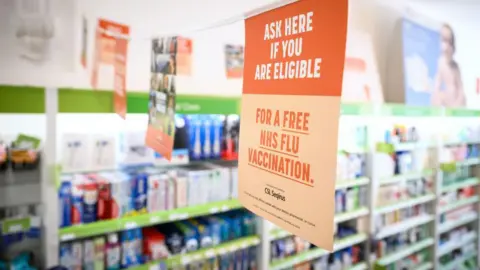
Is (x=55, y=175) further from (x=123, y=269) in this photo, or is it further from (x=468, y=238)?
(x=468, y=238)

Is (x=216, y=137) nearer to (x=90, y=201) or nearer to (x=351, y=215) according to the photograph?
(x=90, y=201)

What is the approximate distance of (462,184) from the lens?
5820mm

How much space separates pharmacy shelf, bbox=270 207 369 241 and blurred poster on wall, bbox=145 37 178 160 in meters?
1.79

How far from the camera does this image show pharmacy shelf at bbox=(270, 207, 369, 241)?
350 cm

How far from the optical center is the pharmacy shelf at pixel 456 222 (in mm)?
5512

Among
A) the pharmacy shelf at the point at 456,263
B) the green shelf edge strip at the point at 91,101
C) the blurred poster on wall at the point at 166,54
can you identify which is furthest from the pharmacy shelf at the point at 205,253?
the pharmacy shelf at the point at 456,263

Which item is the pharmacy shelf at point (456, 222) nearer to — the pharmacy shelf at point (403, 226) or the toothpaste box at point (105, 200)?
the pharmacy shelf at point (403, 226)

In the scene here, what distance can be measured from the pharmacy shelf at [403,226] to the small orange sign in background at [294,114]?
11.7 feet

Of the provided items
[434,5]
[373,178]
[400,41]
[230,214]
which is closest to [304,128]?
[230,214]

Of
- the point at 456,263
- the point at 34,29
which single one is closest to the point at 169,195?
the point at 34,29

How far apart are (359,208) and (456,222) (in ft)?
8.54

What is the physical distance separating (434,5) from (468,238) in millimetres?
3932

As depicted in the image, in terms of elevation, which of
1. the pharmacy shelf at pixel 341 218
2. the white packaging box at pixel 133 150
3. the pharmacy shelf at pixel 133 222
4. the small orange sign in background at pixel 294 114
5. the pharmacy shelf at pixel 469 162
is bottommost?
the pharmacy shelf at pixel 341 218

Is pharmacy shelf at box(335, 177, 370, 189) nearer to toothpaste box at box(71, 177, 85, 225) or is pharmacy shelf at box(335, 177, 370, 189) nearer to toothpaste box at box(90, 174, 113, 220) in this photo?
toothpaste box at box(90, 174, 113, 220)
